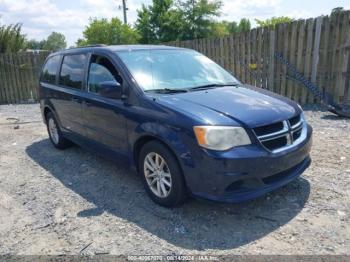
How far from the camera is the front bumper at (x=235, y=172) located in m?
3.09

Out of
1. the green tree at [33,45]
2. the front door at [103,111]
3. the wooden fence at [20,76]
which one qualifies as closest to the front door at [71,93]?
the front door at [103,111]

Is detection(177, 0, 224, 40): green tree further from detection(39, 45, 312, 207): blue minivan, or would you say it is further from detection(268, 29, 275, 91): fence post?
detection(39, 45, 312, 207): blue minivan

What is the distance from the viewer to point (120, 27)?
26.4m

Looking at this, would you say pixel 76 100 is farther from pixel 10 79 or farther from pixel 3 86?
pixel 3 86

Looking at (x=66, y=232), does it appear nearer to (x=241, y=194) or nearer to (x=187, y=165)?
(x=187, y=165)

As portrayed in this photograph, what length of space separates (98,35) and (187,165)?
83.0 ft

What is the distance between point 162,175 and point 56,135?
3295 mm

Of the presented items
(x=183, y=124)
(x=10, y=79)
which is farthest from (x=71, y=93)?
(x=10, y=79)

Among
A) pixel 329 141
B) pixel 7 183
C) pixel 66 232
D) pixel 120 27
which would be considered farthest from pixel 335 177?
pixel 120 27

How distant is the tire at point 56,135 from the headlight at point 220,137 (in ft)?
12.0

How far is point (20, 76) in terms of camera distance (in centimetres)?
1320

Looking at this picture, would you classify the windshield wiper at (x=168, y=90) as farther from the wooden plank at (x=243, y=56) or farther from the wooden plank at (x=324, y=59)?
the wooden plank at (x=243, y=56)

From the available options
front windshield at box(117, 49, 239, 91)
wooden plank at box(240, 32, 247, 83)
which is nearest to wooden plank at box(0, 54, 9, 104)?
wooden plank at box(240, 32, 247, 83)

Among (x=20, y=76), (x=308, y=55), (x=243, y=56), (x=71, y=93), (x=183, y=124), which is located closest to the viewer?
(x=183, y=124)
